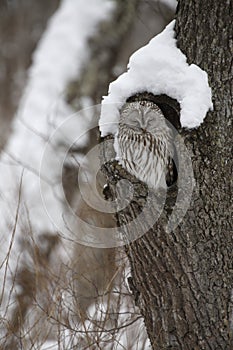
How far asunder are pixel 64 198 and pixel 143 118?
8.23 ft

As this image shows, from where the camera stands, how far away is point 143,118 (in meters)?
2.85

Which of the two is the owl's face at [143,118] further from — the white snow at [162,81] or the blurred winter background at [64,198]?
the blurred winter background at [64,198]

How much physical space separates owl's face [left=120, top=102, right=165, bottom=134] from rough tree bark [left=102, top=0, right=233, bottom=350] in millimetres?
126

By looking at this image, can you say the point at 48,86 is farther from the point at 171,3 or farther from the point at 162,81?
the point at 162,81

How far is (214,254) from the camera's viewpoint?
2898mm

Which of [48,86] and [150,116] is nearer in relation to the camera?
[150,116]

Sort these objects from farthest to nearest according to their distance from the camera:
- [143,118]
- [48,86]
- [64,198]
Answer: [48,86] → [64,198] → [143,118]

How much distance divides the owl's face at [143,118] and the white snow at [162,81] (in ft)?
0.22

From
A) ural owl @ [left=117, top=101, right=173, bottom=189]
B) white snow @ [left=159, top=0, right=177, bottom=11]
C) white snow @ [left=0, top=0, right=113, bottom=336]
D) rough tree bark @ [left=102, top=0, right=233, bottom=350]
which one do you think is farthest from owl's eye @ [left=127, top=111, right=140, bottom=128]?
white snow @ [left=0, top=0, right=113, bottom=336]

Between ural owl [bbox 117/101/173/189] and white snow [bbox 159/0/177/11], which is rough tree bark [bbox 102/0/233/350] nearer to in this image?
ural owl [bbox 117/101/173/189]

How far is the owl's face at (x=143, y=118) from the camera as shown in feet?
9.34

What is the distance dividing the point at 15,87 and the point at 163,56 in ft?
33.9

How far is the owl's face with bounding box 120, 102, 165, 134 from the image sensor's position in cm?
285

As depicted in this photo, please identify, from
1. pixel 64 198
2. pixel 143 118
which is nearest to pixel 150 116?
pixel 143 118
